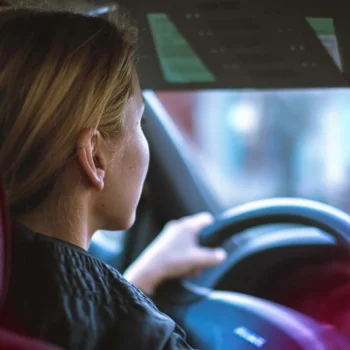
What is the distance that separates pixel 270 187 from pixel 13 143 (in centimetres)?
769

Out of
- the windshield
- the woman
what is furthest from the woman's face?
the windshield

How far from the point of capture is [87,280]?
1.04 meters

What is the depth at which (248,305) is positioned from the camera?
1760 mm

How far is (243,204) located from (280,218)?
155 mm

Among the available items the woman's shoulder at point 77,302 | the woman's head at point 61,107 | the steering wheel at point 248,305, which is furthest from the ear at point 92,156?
the steering wheel at point 248,305

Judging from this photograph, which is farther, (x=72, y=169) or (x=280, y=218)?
(x=280, y=218)

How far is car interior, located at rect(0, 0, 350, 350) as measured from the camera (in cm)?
146

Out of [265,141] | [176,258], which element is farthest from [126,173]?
[265,141]

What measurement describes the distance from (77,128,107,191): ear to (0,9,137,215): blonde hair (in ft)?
0.03

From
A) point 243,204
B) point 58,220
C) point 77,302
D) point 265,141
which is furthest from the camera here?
point 265,141

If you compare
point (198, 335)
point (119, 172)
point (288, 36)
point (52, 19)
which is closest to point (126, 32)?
point (52, 19)

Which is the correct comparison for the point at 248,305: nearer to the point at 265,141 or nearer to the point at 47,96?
the point at 47,96

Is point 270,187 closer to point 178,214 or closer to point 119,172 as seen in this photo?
point 178,214

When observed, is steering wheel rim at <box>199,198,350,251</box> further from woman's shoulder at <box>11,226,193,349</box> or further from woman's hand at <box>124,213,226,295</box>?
woman's shoulder at <box>11,226,193,349</box>
